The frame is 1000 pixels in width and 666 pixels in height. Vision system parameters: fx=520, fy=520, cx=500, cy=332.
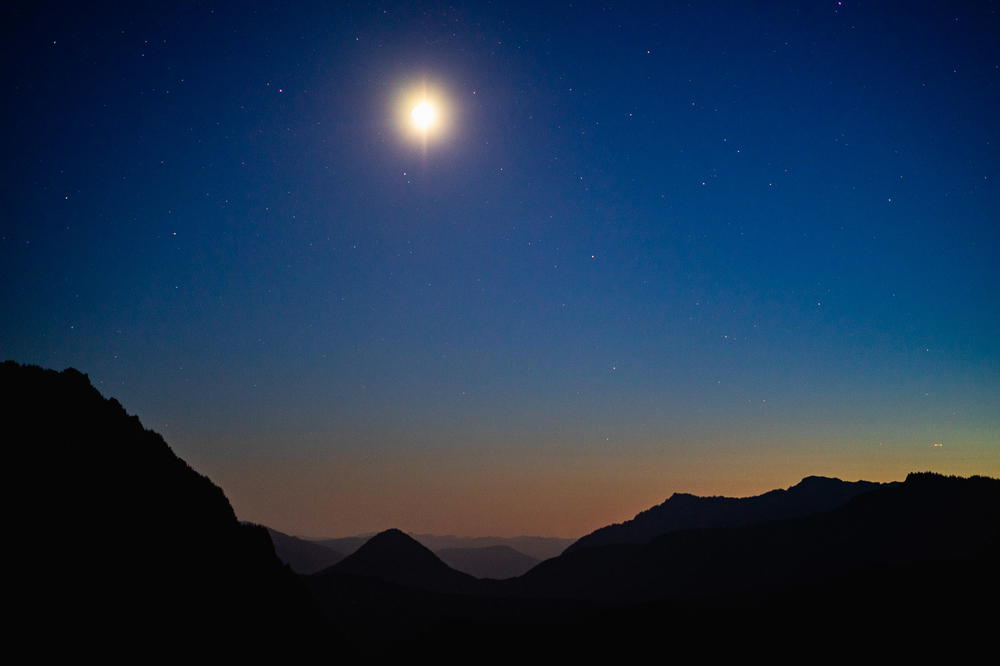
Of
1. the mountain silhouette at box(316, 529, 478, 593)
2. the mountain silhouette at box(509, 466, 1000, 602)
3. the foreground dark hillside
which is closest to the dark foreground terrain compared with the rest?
the foreground dark hillside

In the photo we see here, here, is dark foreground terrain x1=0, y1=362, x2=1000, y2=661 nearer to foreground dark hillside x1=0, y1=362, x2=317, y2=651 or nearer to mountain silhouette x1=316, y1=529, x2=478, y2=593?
foreground dark hillside x1=0, y1=362, x2=317, y2=651

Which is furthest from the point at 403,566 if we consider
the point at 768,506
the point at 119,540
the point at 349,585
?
the point at 768,506

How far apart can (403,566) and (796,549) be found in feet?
287

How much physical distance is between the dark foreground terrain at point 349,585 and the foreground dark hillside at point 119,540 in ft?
0.30

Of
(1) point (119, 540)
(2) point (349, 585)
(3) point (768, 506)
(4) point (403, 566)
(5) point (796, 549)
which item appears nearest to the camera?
(1) point (119, 540)

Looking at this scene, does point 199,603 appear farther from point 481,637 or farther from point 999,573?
point 999,573

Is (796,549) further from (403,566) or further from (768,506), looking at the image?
Answer: (768,506)

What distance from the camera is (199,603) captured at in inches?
1024

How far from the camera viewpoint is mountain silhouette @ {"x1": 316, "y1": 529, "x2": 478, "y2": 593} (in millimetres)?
121875

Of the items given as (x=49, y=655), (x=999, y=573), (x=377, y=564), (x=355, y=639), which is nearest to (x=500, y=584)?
(x=377, y=564)

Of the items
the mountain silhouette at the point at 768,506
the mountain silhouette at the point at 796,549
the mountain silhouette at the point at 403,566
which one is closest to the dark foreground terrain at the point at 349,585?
the mountain silhouette at the point at 796,549

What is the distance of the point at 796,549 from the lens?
105m

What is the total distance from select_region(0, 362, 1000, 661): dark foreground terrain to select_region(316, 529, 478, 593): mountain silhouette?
109 feet

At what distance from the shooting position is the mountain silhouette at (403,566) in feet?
400
